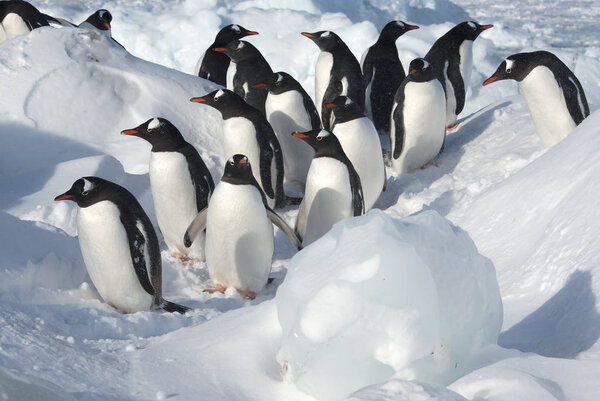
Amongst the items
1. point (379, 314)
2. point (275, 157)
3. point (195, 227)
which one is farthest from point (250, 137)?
point (379, 314)

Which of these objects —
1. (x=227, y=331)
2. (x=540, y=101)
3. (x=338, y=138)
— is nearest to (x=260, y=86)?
(x=338, y=138)

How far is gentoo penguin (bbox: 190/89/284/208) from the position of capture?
4652 millimetres

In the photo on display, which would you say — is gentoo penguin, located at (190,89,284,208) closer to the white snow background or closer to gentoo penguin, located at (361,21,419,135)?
the white snow background

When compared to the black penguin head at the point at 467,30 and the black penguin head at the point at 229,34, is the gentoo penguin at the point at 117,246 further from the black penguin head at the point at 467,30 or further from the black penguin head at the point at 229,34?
the black penguin head at the point at 229,34

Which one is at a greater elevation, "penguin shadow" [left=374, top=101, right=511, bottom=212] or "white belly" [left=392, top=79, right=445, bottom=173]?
"white belly" [left=392, top=79, right=445, bottom=173]

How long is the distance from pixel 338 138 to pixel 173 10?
6.58m

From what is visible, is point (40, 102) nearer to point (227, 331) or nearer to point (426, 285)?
point (227, 331)

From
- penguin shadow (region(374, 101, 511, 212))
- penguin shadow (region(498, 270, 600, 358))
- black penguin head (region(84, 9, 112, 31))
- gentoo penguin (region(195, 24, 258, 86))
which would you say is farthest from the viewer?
black penguin head (region(84, 9, 112, 31))

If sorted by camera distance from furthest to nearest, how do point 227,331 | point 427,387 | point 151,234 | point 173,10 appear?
point 173,10 → point 151,234 → point 227,331 → point 427,387

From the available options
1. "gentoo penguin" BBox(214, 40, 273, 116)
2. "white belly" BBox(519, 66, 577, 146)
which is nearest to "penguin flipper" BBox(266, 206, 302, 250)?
"white belly" BBox(519, 66, 577, 146)

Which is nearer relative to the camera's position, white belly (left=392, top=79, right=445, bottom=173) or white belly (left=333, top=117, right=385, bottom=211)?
white belly (left=333, top=117, right=385, bottom=211)

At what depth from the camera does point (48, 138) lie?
4895 millimetres

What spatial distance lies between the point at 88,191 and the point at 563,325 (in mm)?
1965

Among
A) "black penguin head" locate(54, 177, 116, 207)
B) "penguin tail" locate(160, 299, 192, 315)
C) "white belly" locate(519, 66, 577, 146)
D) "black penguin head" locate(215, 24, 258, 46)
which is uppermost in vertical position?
"white belly" locate(519, 66, 577, 146)
